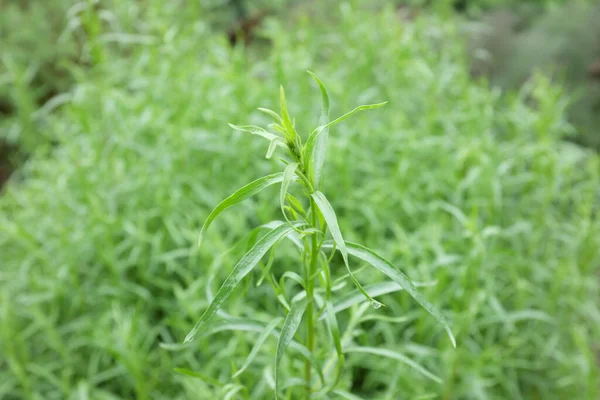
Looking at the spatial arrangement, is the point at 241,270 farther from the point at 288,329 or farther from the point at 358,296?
the point at 358,296

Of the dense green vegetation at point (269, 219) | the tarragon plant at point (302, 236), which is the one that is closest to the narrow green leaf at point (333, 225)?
the tarragon plant at point (302, 236)

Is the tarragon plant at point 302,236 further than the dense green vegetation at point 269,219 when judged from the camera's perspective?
No

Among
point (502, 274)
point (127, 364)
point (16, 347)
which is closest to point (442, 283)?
point (502, 274)

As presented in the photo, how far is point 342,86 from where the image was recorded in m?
2.54

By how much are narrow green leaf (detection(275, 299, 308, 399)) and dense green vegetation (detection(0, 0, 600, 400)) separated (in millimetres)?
753

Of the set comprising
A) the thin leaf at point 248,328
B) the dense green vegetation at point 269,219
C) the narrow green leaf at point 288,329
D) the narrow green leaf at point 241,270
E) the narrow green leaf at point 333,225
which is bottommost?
the dense green vegetation at point 269,219

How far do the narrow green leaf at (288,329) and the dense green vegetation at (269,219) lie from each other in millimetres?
753

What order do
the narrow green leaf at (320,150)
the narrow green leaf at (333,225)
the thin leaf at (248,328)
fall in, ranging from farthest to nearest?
the thin leaf at (248,328) < the narrow green leaf at (320,150) < the narrow green leaf at (333,225)

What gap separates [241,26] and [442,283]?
128 inches

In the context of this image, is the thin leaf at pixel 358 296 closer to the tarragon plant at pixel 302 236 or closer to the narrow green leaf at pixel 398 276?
the tarragon plant at pixel 302 236

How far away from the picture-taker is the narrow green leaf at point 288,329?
0.71m

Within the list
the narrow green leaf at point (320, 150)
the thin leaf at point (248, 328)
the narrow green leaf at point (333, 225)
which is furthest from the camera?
the thin leaf at point (248, 328)

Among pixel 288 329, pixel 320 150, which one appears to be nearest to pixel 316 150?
pixel 320 150

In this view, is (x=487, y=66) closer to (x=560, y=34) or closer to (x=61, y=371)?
(x=560, y=34)
